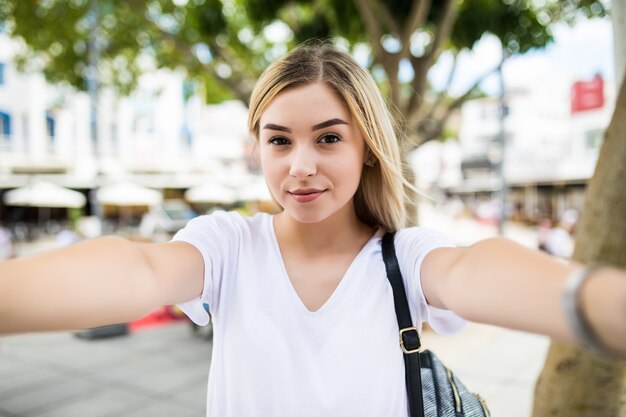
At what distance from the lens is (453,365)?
5.77 metres

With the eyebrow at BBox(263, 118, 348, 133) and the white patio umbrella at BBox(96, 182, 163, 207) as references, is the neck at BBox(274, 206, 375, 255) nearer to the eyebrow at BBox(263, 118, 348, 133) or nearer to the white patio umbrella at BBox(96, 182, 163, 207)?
the eyebrow at BBox(263, 118, 348, 133)

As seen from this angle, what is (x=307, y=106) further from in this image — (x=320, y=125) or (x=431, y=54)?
(x=431, y=54)

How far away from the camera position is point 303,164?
1.29 metres

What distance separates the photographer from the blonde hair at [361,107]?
53.7 inches

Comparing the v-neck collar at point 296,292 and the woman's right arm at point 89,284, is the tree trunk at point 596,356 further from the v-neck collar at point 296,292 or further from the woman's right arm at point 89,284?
the woman's right arm at point 89,284

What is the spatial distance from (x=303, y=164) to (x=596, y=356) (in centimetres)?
135

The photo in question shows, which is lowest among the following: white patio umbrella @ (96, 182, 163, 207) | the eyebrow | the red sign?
white patio umbrella @ (96, 182, 163, 207)

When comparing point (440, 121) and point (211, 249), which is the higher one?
point (440, 121)

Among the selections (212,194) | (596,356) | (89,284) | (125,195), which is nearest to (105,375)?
(596,356)

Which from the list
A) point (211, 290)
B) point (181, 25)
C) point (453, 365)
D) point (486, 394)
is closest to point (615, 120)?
point (211, 290)

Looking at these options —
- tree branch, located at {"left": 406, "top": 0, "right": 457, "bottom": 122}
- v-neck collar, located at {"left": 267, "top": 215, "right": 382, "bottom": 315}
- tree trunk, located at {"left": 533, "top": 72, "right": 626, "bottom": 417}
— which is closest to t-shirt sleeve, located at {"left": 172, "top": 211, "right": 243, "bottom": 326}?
v-neck collar, located at {"left": 267, "top": 215, "right": 382, "bottom": 315}

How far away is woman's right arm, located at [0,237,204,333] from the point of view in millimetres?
880

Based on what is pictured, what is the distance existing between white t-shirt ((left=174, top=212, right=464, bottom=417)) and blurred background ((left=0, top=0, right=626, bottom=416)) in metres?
0.68

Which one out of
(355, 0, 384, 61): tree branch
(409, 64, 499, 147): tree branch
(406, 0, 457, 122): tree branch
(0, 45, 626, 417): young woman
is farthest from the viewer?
(409, 64, 499, 147): tree branch
